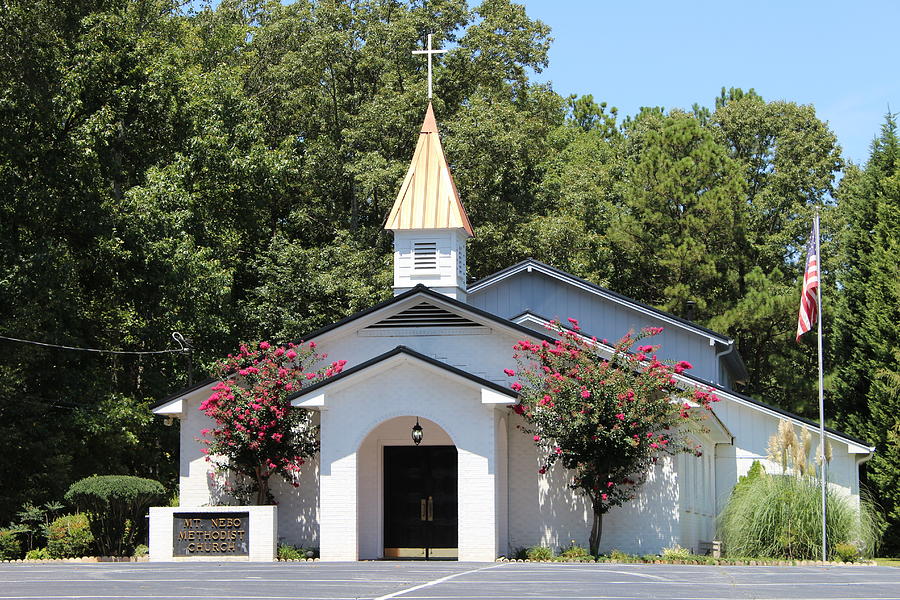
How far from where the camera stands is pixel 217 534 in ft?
78.8

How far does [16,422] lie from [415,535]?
41.4 feet

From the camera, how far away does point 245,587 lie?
634 inches

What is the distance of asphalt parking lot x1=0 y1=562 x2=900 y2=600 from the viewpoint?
14.9 meters

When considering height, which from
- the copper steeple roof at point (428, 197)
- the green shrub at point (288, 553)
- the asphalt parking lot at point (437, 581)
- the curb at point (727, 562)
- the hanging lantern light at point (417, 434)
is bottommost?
the curb at point (727, 562)

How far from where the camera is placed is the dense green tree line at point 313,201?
32375 mm

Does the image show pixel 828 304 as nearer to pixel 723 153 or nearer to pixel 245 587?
pixel 723 153

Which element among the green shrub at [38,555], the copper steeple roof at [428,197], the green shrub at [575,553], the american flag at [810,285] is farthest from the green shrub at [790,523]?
the green shrub at [38,555]

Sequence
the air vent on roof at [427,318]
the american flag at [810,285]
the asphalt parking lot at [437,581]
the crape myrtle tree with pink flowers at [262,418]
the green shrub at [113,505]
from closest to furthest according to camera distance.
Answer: the asphalt parking lot at [437,581] < the green shrub at [113,505] < the crape myrtle tree with pink flowers at [262,418] < the american flag at [810,285] < the air vent on roof at [427,318]

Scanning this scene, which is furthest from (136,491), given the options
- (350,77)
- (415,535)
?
(350,77)

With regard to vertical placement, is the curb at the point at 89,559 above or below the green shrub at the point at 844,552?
below

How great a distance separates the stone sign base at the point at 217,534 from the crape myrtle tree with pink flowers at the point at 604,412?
572 centimetres

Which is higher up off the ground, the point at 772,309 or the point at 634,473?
the point at 772,309

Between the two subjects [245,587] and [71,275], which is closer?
[245,587]

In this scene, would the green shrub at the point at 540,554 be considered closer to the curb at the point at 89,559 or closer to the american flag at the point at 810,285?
the american flag at the point at 810,285
